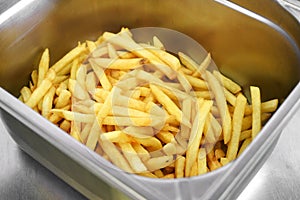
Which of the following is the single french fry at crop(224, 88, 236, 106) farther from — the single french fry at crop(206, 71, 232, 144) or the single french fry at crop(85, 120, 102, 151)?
the single french fry at crop(85, 120, 102, 151)

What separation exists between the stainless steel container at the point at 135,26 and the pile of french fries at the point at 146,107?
0.20 ft

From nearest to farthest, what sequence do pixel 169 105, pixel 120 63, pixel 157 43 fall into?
pixel 169 105 < pixel 120 63 < pixel 157 43

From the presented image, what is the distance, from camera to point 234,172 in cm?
81

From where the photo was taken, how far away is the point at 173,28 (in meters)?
1.30

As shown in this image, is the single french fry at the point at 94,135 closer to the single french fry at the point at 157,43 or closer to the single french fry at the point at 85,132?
the single french fry at the point at 85,132

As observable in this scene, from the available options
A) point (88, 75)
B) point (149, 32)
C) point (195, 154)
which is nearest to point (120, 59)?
point (88, 75)

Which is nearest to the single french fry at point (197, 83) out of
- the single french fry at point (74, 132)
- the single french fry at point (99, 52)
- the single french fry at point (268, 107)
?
the single french fry at point (268, 107)

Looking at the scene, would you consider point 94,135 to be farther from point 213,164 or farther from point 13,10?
point 13,10

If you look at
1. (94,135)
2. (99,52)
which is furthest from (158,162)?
(99,52)

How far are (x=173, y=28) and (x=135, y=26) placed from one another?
0.11 m

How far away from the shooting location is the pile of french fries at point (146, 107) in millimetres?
954

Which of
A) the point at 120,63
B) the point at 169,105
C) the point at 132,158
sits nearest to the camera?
the point at 132,158

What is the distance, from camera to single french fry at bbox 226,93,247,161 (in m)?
1.01

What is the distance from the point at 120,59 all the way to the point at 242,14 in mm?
330
